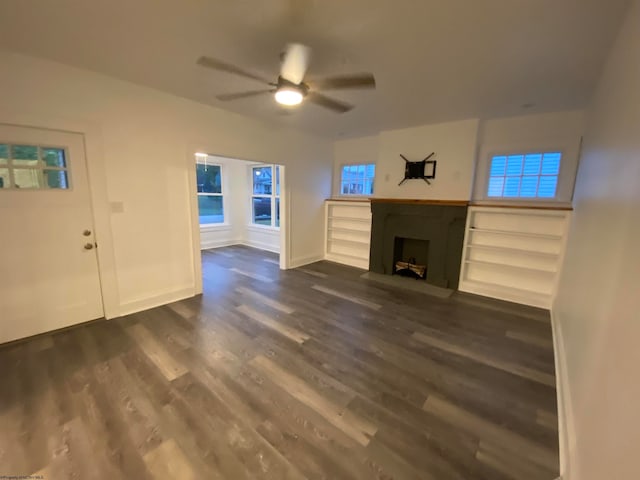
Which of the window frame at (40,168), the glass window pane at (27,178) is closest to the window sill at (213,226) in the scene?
the window frame at (40,168)

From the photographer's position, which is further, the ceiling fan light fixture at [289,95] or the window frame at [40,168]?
the window frame at [40,168]

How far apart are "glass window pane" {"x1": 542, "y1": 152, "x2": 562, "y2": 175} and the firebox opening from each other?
6.08 ft

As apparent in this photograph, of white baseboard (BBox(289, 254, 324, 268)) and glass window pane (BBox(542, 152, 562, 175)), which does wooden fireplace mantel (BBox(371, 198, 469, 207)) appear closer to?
glass window pane (BBox(542, 152, 562, 175))

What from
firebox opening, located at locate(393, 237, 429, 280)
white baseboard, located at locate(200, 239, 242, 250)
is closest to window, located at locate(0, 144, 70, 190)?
white baseboard, located at locate(200, 239, 242, 250)

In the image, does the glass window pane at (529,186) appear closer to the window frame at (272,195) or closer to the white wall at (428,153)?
the white wall at (428,153)

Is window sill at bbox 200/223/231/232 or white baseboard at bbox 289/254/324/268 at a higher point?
window sill at bbox 200/223/231/232

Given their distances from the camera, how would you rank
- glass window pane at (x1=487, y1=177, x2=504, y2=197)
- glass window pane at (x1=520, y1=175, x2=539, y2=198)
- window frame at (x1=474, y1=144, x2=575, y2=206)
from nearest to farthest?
window frame at (x1=474, y1=144, x2=575, y2=206) < glass window pane at (x1=520, y1=175, x2=539, y2=198) < glass window pane at (x1=487, y1=177, x2=504, y2=197)

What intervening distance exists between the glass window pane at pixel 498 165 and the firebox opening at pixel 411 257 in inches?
56.1

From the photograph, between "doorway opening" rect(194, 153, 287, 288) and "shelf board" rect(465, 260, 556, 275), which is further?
"doorway opening" rect(194, 153, 287, 288)

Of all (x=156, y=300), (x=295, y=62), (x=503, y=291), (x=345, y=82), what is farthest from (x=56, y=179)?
(x=503, y=291)

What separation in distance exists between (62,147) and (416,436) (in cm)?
385

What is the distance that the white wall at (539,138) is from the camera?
340 cm

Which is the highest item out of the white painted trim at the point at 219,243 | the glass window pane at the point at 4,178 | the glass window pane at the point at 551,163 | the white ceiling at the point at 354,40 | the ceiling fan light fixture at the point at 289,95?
the white ceiling at the point at 354,40

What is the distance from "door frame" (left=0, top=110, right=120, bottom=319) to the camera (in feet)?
7.99
